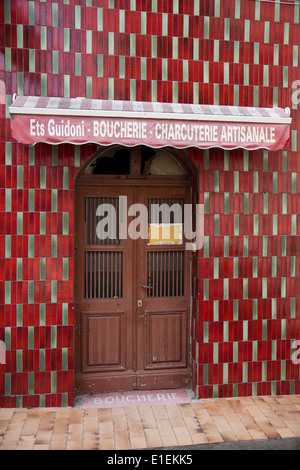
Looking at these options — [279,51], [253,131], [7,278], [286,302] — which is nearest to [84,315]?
[7,278]

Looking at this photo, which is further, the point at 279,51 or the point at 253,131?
the point at 279,51

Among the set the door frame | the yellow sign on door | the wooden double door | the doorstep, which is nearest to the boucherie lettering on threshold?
the door frame

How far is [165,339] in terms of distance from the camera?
570 cm

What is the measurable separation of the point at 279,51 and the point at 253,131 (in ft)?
4.46

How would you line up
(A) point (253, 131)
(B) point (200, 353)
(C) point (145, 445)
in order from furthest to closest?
1. (B) point (200, 353)
2. (A) point (253, 131)
3. (C) point (145, 445)

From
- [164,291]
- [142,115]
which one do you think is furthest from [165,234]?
[142,115]

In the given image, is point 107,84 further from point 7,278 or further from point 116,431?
point 116,431

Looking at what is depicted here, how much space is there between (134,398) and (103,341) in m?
0.79

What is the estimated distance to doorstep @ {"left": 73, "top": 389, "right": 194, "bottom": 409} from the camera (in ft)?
17.1

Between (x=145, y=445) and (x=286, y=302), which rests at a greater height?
(x=286, y=302)

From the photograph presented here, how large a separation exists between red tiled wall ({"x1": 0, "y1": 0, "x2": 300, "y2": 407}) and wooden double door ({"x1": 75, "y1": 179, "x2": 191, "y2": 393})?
0.34m

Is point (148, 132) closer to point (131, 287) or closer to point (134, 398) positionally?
point (131, 287)

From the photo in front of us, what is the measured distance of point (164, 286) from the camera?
18.7 ft

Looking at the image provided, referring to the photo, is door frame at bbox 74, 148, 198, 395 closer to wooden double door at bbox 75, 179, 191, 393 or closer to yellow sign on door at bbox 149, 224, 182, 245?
wooden double door at bbox 75, 179, 191, 393
